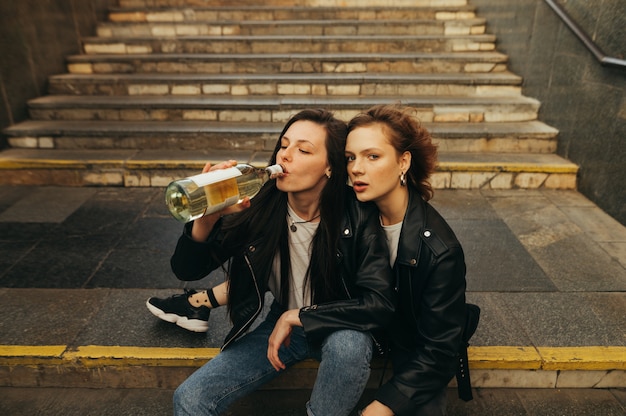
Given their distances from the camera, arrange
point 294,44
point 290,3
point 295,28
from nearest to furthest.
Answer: point 294,44, point 295,28, point 290,3

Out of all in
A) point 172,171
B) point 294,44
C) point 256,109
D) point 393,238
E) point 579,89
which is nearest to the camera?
point 393,238

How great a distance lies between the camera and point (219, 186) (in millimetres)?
1828

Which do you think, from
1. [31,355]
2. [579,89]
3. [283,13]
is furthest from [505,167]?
[283,13]

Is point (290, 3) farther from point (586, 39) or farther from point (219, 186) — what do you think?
point (219, 186)

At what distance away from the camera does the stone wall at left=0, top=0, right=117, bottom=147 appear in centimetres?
537

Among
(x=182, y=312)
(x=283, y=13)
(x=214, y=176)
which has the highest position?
(x=283, y=13)

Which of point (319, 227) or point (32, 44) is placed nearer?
point (319, 227)

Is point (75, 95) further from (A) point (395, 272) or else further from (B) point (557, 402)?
(B) point (557, 402)

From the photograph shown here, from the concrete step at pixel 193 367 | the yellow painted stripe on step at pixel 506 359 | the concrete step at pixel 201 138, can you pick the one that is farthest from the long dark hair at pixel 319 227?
A: the concrete step at pixel 201 138

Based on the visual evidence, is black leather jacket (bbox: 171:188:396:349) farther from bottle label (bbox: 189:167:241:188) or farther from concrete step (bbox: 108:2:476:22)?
concrete step (bbox: 108:2:476:22)

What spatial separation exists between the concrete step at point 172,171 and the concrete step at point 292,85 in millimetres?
1451

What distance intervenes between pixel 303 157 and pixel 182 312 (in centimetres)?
134

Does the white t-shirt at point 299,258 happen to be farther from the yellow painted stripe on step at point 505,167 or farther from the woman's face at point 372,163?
the yellow painted stripe on step at point 505,167

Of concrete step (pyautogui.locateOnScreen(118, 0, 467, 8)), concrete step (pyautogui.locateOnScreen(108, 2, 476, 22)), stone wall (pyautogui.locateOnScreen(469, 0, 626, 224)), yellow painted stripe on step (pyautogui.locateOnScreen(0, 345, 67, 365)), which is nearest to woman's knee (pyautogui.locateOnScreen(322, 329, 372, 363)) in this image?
yellow painted stripe on step (pyautogui.locateOnScreen(0, 345, 67, 365))
